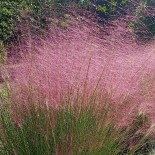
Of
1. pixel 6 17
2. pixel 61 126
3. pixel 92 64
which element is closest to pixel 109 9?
pixel 6 17

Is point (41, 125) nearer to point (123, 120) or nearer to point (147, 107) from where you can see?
point (123, 120)

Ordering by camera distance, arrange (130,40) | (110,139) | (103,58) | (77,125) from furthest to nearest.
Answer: (130,40) < (103,58) < (110,139) < (77,125)

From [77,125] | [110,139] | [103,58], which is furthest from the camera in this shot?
[103,58]

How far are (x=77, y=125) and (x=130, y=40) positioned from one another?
3.26ft

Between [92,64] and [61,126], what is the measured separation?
53cm

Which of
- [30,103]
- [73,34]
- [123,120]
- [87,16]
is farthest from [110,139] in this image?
[87,16]

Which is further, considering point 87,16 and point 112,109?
point 87,16

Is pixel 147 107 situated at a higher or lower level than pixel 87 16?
lower

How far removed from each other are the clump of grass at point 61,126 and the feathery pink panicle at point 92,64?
91 millimetres

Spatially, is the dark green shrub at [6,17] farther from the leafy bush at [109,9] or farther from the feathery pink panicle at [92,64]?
the feathery pink panicle at [92,64]

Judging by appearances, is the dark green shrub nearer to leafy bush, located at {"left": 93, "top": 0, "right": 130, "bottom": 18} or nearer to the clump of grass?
leafy bush, located at {"left": 93, "top": 0, "right": 130, "bottom": 18}

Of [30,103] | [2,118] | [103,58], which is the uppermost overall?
[103,58]

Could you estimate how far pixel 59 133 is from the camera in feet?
8.05

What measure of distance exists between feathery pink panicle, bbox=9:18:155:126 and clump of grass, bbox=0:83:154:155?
0.30 ft
